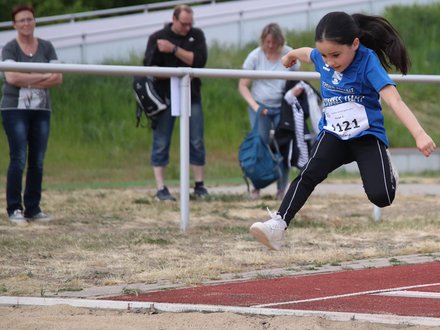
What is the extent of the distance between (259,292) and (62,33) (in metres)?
22.7

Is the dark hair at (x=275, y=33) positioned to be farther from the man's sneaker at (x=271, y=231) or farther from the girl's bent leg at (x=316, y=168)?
the man's sneaker at (x=271, y=231)

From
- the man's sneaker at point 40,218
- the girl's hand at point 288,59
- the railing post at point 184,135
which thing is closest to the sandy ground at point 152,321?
the girl's hand at point 288,59

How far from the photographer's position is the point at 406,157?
66.3ft

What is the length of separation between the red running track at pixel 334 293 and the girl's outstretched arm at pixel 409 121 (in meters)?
0.86

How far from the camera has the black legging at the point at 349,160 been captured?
6961mm

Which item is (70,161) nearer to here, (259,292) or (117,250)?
(117,250)

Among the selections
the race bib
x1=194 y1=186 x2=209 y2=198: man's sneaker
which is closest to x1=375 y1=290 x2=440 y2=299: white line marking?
the race bib

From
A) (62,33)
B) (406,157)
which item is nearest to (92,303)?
(406,157)

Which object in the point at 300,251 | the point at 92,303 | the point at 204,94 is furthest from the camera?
the point at 204,94

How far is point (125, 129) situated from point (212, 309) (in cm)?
1474

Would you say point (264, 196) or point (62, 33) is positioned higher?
point (62, 33)

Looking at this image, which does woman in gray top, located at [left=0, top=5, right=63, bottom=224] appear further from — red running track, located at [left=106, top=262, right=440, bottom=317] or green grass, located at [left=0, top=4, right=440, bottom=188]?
red running track, located at [left=106, top=262, right=440, bottom=317]

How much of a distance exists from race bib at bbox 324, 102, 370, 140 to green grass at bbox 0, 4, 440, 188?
569 centimetres

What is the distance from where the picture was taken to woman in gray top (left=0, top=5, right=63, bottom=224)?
10312 millimetres
